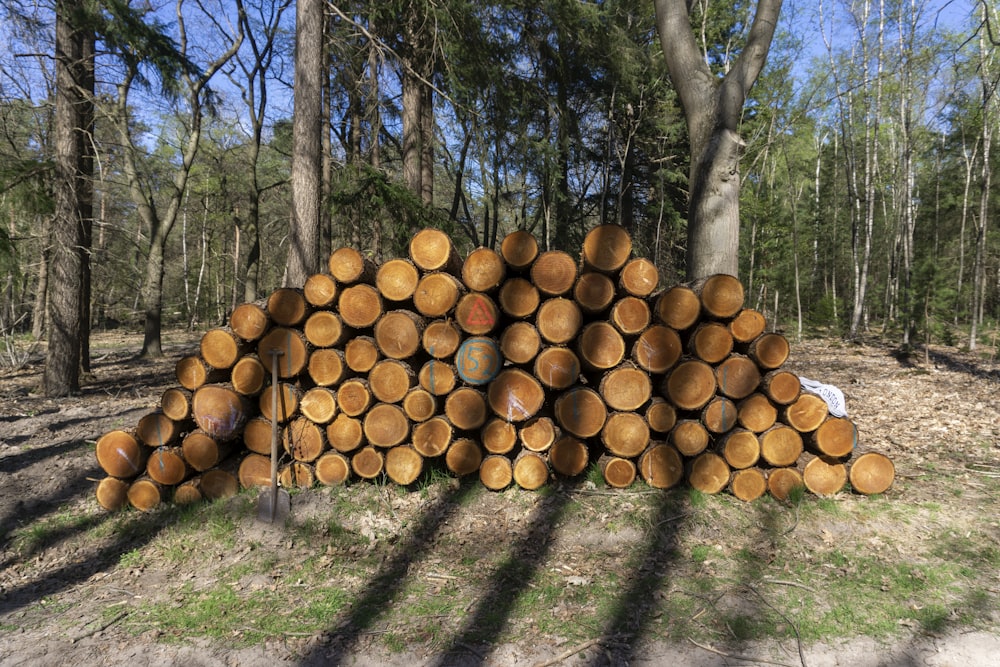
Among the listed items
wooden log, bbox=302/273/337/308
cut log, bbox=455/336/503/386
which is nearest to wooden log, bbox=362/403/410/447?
cut log, bbox=455/336/503/386

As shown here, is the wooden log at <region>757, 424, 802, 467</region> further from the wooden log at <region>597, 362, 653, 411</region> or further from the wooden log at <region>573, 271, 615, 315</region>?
the wooden log at <region>573, 271, 615, 315</region>

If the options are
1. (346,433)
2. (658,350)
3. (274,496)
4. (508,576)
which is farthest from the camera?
(346,433)

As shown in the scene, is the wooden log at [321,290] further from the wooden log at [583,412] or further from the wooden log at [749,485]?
the wooden log at [749,485]

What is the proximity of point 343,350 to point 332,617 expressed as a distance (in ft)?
6.70

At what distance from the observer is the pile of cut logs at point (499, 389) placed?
13.6 feet

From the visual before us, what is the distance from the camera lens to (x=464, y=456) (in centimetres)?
440

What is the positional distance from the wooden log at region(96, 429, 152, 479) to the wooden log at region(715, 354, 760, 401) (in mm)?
4780

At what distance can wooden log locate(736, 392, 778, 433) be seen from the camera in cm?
410

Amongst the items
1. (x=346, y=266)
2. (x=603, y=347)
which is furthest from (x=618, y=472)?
(x=346, y=266)

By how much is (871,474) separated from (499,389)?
3.02 m

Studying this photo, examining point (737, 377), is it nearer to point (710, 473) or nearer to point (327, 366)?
point (710, 473)

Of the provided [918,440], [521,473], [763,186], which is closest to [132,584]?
[521,473]

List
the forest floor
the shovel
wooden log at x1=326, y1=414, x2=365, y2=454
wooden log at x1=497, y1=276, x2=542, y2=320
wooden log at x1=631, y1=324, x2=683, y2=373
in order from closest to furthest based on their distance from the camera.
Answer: the forest floor
the shovel
wooden log at x1=631, y1=324, x2=683, y2=373
wooden log at x1=497, y1=276, x2=542, y2=320
wooden log at x1=326, y1=414, x2=365, y2=454

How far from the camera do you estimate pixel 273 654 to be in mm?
2809
